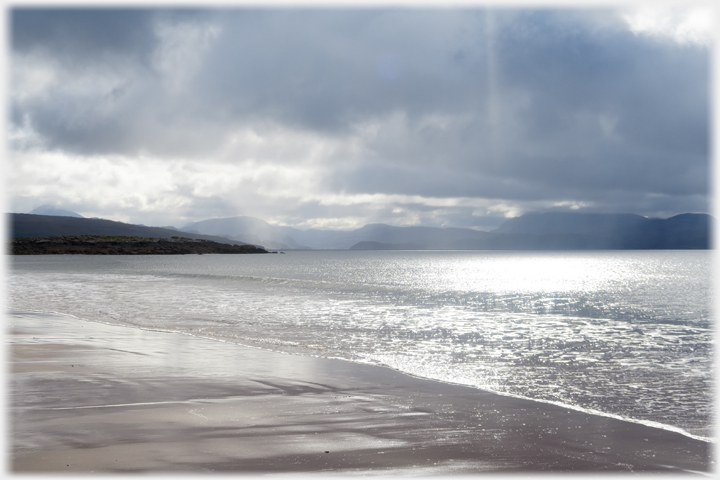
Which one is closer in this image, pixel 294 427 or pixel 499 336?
pixel 294 427

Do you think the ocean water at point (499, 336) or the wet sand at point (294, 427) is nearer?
the wet sand at point (294, 427)

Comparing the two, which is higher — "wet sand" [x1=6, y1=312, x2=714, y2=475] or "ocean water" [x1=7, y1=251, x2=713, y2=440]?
"wet sand" [x1=6, y1=312, x2=714, y2=475]

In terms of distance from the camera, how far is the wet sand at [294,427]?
6.42 meters

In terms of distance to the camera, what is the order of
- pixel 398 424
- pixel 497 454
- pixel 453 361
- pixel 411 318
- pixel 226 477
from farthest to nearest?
1. pixel 411 318
2. pixel 453 361
3. pixel 398 424
4. pixel 497 454
5. pixel 226 477

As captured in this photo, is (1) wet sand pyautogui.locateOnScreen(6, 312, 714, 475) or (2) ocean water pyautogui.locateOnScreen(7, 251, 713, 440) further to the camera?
(2) ocean water pyautogui.locateOnScreen(7, 251, 713, 440)

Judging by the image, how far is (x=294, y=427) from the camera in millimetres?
7793

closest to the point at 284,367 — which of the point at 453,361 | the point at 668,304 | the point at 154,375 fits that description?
the point at 154,375

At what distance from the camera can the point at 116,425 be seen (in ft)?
25.0

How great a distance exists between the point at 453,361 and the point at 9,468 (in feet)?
35.8

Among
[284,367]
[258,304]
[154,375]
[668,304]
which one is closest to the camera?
[154,375]

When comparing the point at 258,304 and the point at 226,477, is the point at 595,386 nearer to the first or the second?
the point at 226,477

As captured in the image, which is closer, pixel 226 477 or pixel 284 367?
pixel 226 477

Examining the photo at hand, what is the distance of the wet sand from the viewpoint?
253 inches

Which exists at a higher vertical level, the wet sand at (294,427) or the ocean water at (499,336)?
the wet sand at (294,427)
